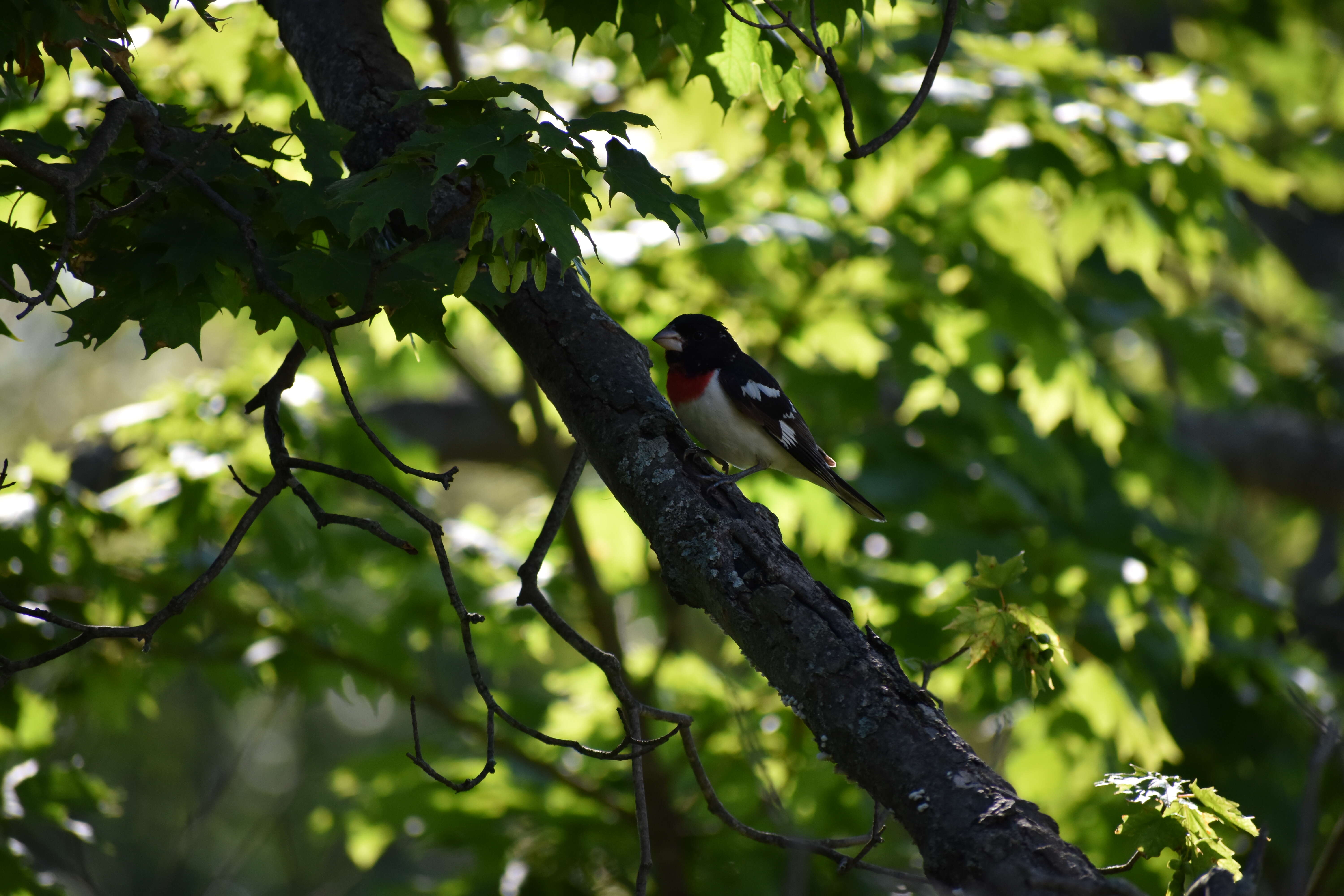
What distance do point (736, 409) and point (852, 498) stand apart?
0.61 m

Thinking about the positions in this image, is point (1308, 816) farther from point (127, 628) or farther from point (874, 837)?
point (127, 628)

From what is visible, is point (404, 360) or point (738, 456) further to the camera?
point (404, 360)

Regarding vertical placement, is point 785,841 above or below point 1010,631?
below

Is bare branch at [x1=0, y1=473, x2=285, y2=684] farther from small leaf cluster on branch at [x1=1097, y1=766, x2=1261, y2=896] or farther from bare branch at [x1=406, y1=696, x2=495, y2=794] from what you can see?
small leaf cluster on branch at [x1=1097, y1=766, x2=1261, y2=896]

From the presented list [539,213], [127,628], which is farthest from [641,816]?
[539,213]

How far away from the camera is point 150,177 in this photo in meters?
2.21

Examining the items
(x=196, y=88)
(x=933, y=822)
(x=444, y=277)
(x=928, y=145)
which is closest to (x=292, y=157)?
(x=444, y=277)

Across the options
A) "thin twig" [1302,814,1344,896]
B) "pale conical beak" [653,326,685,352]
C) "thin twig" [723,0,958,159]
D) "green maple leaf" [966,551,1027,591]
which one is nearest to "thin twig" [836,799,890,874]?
"green maple leaf" [966,551,1027,591]

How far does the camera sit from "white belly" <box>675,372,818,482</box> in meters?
3.59

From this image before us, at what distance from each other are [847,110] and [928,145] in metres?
2.97

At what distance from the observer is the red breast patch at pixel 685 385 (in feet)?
12.1

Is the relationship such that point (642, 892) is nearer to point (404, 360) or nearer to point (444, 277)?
point (444, 277)

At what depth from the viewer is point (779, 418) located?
3.69 meters

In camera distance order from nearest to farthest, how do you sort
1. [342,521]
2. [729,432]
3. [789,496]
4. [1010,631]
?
[1010,631] < [342,521] < [729,432] < [789,496]
